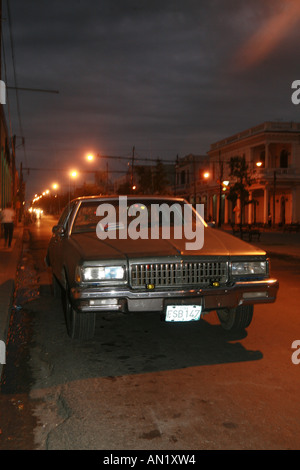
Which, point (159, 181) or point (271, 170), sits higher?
point (271, 170)

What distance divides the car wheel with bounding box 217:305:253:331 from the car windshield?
1482mm

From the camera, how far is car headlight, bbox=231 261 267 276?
5.36 metres

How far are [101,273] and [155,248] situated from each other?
689mm

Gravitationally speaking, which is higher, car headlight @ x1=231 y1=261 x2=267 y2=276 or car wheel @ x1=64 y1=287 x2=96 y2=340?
car headlight @ x1=231 y1=261 x2=267 y2=276

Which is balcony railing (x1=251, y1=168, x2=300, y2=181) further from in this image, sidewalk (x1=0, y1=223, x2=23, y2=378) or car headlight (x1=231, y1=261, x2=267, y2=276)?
car headlight (x1=231, y1=261, x2=267, y2=276)

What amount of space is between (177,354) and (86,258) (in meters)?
1.46

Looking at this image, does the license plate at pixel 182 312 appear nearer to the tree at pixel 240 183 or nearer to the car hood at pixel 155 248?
the car hood at pixel 155 248

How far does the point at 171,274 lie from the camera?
5117 mm

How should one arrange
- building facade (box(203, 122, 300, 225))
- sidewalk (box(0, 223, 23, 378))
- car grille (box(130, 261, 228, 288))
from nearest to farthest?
1. car grille (box(130, 261, 228, 288))
2. sidewalk (box(0, 223, 23, 378))
3. building facade (box(203, 122, 300, 225))

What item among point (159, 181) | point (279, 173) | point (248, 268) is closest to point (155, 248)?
point (248, 268)

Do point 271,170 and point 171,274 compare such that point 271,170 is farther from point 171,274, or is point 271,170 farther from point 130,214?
point 171,274

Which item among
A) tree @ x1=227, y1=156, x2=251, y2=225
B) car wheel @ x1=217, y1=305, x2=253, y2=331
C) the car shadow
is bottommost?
the car shadow

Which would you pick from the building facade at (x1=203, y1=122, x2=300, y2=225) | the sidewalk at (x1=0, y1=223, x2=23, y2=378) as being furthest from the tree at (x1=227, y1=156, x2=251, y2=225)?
the sidewalk at (x1=0, y1=223, x2=23, y2=378)
